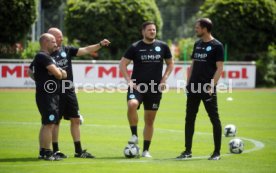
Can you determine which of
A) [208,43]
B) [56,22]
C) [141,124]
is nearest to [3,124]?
[141,124]

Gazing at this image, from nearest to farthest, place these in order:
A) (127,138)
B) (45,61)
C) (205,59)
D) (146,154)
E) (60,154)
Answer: (45,61) < (60,154) < (205,59) < (146,154) < (127,138)

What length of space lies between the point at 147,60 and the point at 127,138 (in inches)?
134

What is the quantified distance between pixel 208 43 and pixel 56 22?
37023mm

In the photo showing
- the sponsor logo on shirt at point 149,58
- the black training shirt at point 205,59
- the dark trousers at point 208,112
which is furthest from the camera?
the sponsor logo on shirt at point 149,58

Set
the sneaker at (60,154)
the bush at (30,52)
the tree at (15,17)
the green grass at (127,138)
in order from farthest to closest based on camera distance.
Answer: the bush at (30,52)
the tree at (15,17)
the sneaker at (60,154)
the green grass at (127,138)

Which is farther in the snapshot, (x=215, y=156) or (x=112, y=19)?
(x=112, y=19)

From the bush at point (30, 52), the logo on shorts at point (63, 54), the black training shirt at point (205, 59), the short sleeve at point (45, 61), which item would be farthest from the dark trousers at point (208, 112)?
the bush at point (30, 52)

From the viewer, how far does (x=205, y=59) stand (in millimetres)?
12320

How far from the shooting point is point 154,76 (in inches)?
506

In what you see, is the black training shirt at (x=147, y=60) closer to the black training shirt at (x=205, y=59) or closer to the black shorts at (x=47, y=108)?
the black training shirt at (x=205, y=59)

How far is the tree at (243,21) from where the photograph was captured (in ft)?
127

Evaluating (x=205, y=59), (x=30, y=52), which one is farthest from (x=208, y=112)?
(x=30, y=52)

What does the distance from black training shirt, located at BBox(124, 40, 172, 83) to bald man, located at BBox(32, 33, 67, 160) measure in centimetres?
158

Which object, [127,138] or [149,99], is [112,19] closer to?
[127,138]
